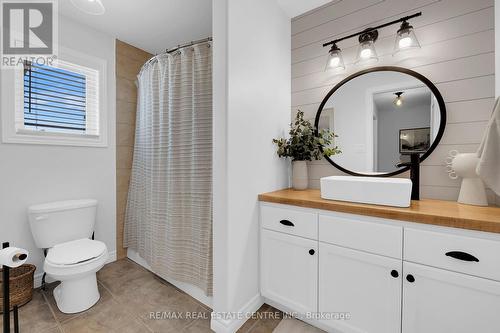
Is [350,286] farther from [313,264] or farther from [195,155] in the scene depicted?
[195,155]

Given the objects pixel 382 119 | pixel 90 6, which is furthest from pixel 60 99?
pixel 382 119

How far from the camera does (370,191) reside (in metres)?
1.29

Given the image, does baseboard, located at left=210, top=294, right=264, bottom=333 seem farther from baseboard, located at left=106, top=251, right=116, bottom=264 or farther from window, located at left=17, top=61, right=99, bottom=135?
window, located at left=17, top=61, right=99, bottom=135

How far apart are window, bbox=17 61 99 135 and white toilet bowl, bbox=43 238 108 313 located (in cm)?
109

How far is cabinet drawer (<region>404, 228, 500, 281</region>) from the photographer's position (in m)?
0.94

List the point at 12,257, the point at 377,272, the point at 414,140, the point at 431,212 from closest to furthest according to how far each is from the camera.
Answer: the point at 12,257, the point at 431,212, the point at 377,272, the point at 414,140

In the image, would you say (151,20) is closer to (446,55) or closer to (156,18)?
(156,18)

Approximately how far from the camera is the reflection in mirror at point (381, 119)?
151 cm

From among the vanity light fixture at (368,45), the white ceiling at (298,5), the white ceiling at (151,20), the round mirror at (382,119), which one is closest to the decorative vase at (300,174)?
the round mirror at (382,119)

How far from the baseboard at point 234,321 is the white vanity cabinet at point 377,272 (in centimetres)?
15

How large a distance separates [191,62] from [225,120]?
2.55 feet

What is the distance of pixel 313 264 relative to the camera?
4.66 feet

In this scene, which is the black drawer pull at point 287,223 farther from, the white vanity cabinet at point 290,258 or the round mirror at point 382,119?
the round mirror at point 382,119

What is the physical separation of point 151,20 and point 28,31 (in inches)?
39.1
